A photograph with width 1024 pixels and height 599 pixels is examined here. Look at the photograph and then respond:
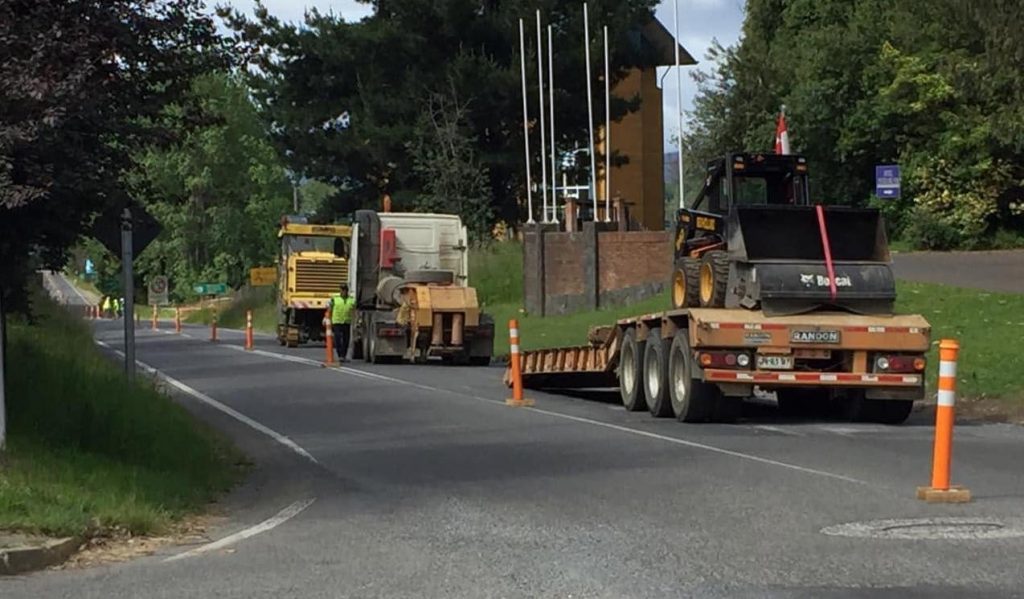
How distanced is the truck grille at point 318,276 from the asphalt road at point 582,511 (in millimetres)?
21617

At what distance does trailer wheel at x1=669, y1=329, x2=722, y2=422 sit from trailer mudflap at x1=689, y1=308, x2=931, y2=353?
505 millimetres

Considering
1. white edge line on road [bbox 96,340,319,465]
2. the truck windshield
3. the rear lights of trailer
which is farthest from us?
the truck windshield

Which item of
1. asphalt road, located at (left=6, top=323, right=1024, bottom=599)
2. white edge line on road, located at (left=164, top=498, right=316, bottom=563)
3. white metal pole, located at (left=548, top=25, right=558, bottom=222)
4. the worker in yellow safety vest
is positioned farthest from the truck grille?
white edge line on road, located at (left=164, top=498, right=316, bottom=563)

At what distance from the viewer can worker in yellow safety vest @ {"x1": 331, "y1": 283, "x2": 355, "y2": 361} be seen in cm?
3341

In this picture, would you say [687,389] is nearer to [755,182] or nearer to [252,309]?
[755,182]

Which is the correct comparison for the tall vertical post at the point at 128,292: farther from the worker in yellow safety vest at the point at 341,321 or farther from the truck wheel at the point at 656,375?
the worker in yellow safety vest at the point at 341,321

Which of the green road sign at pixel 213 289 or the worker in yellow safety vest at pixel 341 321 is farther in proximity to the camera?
the green road sign at pixel 213 289

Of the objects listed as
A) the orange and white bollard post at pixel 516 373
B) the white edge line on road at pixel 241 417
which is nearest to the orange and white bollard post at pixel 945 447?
the white edge line on road at pixel 241 417

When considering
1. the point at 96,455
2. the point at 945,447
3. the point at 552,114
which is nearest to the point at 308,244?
the point at 552,114

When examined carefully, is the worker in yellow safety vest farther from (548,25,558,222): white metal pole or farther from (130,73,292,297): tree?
(130,73,292,297): tree

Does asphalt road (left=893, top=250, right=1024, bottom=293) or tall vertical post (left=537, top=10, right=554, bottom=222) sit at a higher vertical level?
tall vertical post (left=537, top=10, right=554, bottom=222)

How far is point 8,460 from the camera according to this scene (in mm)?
10555

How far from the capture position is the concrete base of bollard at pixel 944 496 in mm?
10648

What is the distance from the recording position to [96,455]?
1170cm
